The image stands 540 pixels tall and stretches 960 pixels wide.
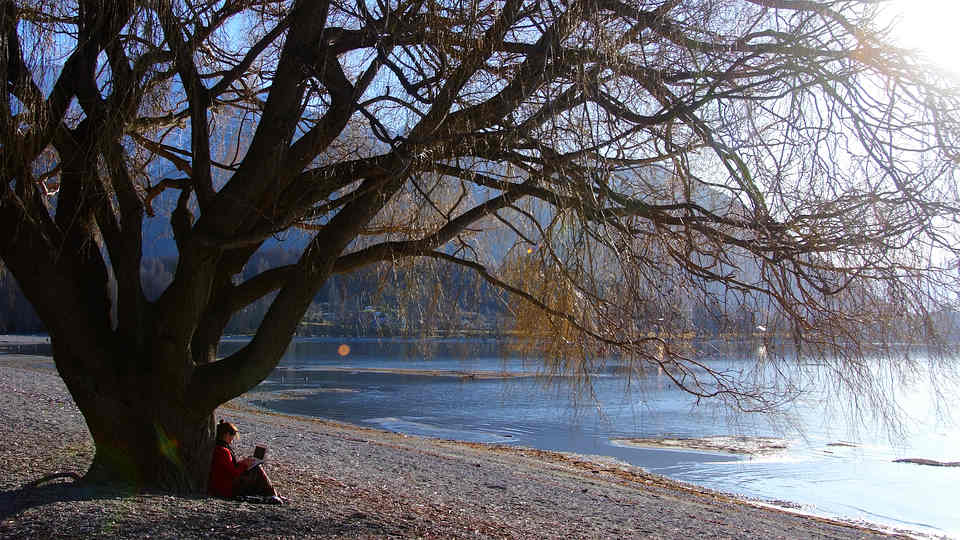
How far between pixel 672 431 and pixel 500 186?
65.9ft

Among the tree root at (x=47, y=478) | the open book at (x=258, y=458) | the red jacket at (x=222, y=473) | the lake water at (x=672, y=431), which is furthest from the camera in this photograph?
the lake water at (x=672, y=431)

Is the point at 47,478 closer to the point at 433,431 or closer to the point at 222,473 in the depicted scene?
the point at 222,473

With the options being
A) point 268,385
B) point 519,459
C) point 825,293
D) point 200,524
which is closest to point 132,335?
point 200,524

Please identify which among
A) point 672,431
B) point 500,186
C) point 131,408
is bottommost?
point 672,431

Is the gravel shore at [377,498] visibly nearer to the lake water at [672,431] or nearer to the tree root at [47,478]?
the tree root at [47,478]

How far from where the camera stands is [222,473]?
5230 millimetres

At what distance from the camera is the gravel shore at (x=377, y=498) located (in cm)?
453

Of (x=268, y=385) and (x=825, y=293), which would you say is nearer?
(x=825, y=293)

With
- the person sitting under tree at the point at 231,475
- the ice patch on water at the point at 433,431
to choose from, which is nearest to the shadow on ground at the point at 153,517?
the person sitting under tree at the point at 231,475

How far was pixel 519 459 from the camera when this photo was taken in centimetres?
1569

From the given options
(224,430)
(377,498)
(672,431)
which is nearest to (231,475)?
(224,430)

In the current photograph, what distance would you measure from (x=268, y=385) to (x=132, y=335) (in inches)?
1184

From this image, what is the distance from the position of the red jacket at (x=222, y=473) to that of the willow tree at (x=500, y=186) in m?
0.23

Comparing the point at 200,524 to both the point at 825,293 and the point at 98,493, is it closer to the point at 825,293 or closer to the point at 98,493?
the point at 98,493
